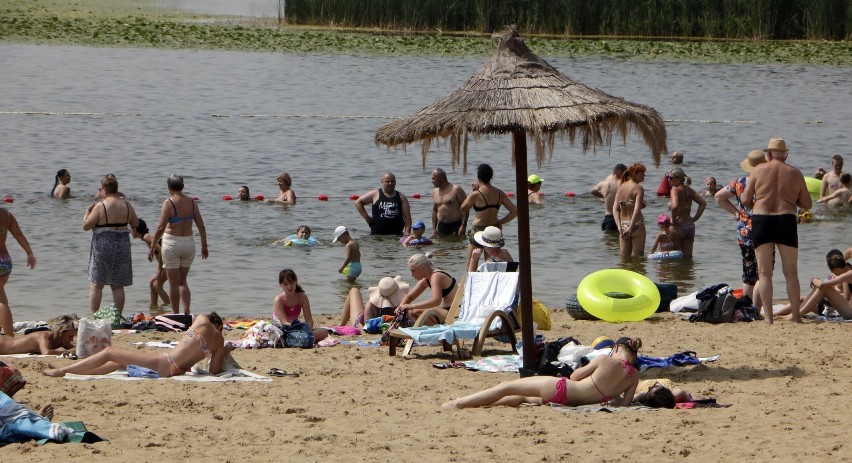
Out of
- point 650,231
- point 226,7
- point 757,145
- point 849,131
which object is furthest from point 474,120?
point 226,7

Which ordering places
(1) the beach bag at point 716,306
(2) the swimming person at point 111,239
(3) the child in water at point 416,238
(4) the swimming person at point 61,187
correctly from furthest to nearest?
(4) the swimming person at point 61,187 → (3) the child in water at point 416,238 → (2) the swimming person at point 111,239 → (1) the beach bag at point 716,306

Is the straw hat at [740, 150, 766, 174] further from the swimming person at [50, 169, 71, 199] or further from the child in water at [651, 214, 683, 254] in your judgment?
the swimming person at [50, 169, 71, 199]

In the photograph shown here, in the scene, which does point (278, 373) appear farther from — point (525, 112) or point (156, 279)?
point (156, 279)

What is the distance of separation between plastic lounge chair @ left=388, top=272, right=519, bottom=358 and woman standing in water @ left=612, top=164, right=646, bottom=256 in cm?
427

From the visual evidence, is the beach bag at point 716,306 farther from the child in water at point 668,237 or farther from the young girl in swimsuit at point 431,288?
the child in water at point 668,237

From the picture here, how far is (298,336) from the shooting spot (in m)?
9.82

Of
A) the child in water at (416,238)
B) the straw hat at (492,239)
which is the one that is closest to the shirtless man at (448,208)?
the child in water at (416,238)

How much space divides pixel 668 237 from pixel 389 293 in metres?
4.98

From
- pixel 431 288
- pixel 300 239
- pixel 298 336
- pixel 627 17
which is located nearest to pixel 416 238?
pixel 300 239

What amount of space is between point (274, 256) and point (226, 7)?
4570 cm

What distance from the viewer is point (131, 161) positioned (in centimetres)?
2173

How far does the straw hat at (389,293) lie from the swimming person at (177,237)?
1859 mm

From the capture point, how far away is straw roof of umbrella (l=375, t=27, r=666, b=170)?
8.11m

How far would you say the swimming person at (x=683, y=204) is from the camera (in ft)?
45.4
